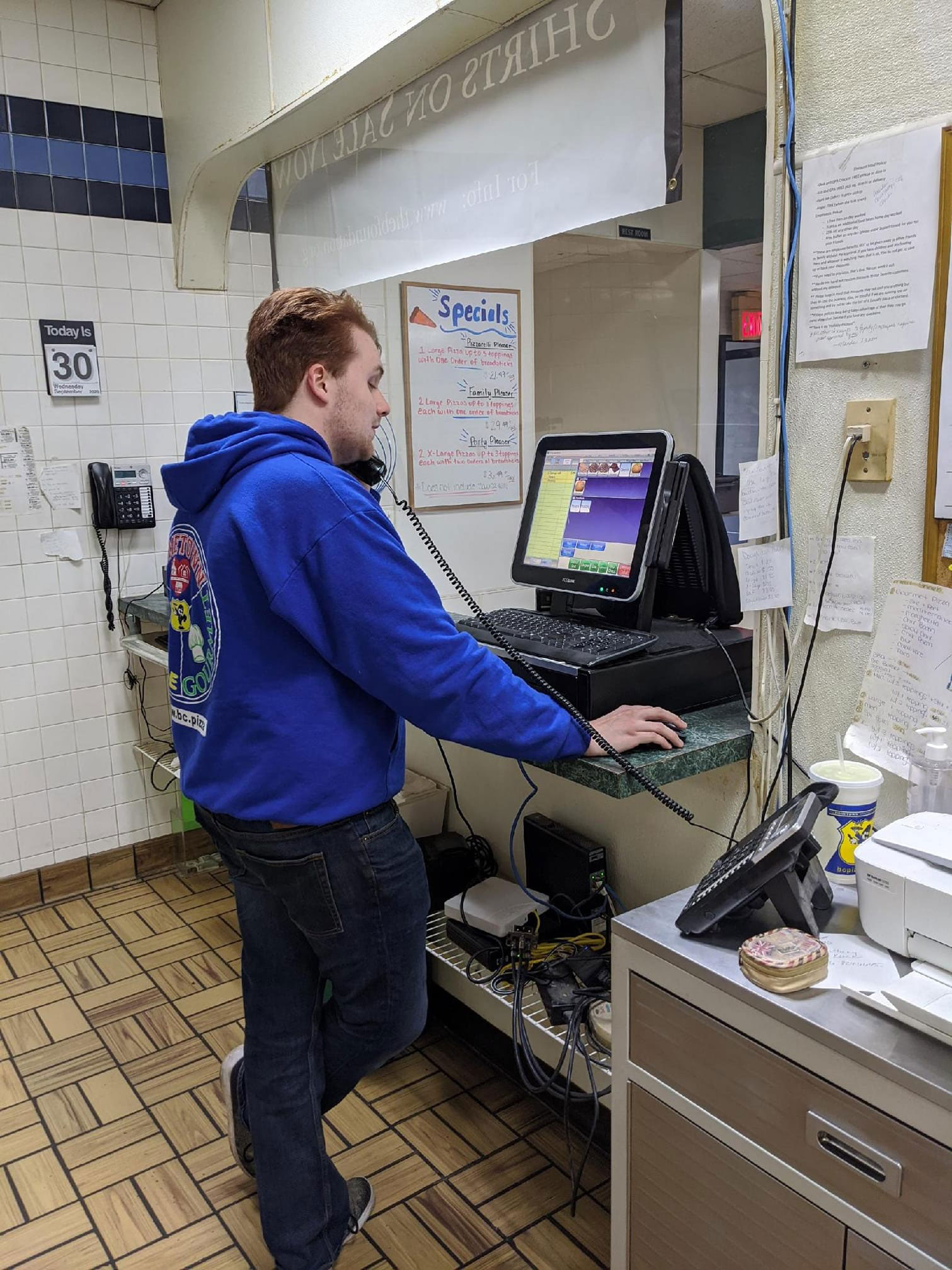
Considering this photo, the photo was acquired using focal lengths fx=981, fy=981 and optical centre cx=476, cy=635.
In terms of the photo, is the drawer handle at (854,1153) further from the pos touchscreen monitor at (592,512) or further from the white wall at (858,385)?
the pos touchscreen monitor at (592,512)

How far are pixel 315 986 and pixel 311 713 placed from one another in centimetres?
56

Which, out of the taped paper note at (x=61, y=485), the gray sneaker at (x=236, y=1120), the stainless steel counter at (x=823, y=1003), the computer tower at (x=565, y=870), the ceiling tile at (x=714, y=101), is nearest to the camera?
the stainless steel counter at (x=823, y=1003)

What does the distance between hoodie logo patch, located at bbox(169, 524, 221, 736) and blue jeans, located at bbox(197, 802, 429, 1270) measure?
0.21 m

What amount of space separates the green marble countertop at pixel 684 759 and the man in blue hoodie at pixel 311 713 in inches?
1.3

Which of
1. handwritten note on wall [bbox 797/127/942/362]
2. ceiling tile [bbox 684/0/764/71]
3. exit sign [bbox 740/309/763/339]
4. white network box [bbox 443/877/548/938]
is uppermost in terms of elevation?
ceiling tile [bbox 684/0/764/71]

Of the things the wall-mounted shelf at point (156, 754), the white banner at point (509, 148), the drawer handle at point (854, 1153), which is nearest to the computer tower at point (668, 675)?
the drawer handle at point (854, 1153)

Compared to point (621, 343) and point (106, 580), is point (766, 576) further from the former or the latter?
point (621, 343)

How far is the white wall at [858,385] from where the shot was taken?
1331mm

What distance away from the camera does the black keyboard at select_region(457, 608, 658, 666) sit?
170cm

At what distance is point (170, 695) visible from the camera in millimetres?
1742

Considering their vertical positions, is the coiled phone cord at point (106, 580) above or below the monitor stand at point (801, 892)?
above

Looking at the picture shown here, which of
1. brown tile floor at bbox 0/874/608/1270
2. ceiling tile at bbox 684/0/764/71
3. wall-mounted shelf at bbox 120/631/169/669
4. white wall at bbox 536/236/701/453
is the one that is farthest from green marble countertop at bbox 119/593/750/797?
white wall at bbox 536/236/701/453

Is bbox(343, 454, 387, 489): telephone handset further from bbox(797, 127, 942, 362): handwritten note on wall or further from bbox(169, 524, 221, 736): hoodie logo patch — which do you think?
bbox(797, 127, 942, 362): handwritten note on wall

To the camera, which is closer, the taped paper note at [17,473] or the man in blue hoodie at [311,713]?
the man in blue hoodie at [311,713]
